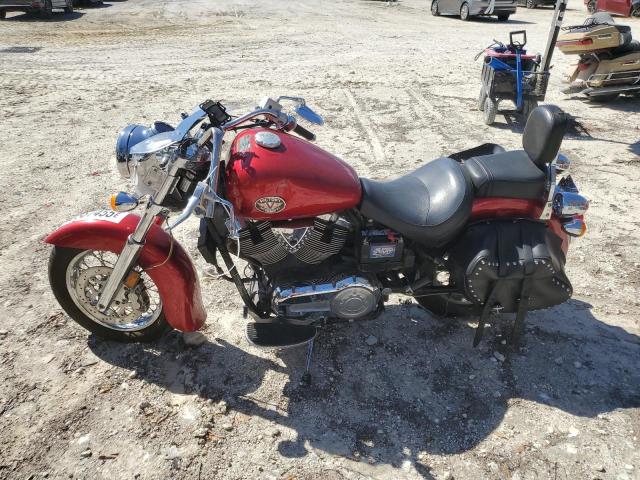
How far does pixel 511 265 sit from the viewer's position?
2617 millimetres

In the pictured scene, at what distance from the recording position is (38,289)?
11.8 ft

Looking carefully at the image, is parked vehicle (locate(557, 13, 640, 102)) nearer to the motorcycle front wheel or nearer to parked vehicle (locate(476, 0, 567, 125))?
parked vehicle (locate(476, 0, 567, 125))

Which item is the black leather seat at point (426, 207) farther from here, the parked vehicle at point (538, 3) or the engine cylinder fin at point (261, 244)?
the parked vehicle at point (538, 3)

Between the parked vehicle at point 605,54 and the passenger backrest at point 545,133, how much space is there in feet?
19.5

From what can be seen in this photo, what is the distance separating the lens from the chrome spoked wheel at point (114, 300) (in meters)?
2.91

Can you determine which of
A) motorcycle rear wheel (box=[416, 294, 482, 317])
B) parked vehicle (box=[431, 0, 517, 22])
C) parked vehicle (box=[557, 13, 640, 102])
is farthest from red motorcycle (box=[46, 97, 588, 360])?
parked vehicle (box=[431, 0, 517, 22])

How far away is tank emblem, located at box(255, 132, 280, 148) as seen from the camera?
234cm

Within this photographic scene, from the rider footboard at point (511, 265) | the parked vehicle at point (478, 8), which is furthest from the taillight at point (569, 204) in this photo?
the parked vehicle at point (478, 8)

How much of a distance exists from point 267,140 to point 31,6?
53.3ft

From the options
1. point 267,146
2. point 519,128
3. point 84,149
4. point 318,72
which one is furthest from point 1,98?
point 519,128

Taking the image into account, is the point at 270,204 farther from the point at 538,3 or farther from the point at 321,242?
the point at 538,3

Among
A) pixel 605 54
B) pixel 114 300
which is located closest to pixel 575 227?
pixel 114 300

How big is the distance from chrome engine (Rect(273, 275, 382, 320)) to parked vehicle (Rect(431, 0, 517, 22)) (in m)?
15.3

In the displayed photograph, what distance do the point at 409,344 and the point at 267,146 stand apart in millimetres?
1676
